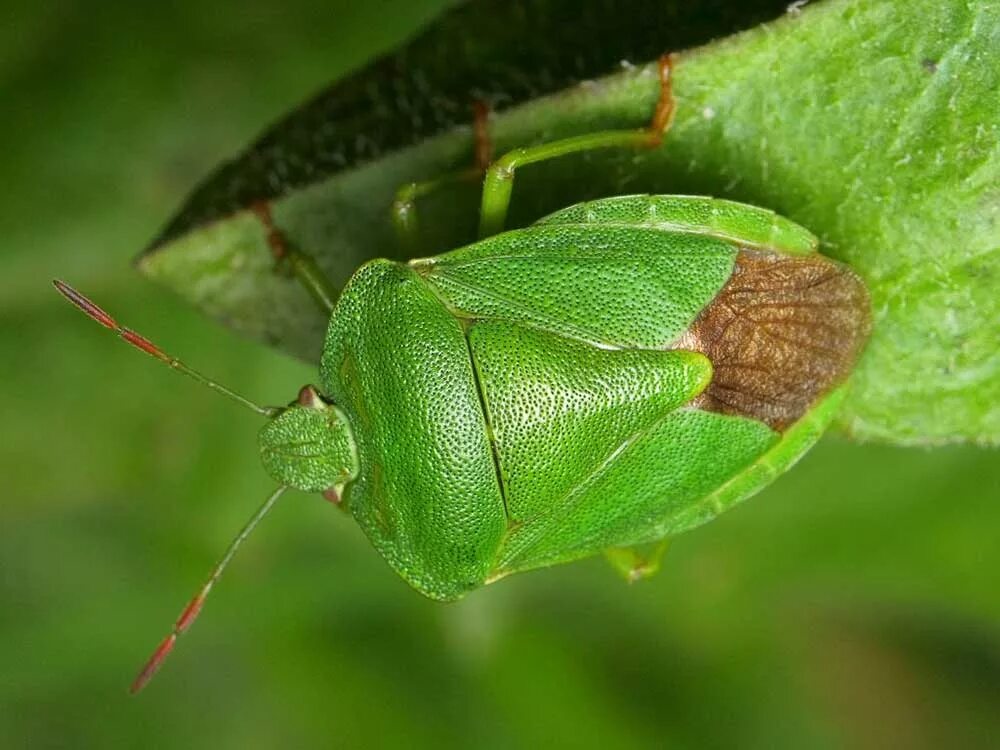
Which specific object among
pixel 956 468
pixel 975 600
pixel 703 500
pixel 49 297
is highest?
pixel 49 297

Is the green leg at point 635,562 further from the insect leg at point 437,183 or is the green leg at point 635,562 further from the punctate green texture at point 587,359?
the insect leg at point 437,183

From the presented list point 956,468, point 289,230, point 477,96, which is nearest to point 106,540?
point 289,230

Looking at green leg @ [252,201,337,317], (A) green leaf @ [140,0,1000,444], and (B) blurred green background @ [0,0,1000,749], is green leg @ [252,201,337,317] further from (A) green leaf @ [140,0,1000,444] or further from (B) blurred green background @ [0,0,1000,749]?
(B) blurred green background @ [0,0,1000,749]

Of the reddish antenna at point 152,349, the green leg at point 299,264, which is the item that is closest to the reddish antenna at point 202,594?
the reddish antenna at point 152,349

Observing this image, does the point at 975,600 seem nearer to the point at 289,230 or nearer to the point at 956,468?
the point at 956,468

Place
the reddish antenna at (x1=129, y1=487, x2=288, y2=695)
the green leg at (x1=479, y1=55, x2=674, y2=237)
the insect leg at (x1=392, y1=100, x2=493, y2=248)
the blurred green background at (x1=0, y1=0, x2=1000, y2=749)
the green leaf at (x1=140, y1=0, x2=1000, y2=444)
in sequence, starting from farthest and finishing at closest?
the blurred green background at (x1=0, y1=0, x2=1000, y2=749)
the reddish antenna at (x1=129, y1=487, x2=288, y2=695)
the insect leg at (x1=392, y1=100, x2=493, y2=248)
the green leg at (x1=479, y1=55, x2=674, y2=237)
the green leaf at (x1=140, y1=0, x2=1000, y2=444)

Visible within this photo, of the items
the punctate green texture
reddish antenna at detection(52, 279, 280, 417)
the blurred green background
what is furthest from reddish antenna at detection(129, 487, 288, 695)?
the blurred green background

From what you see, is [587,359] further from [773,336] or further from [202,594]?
[202,594]
